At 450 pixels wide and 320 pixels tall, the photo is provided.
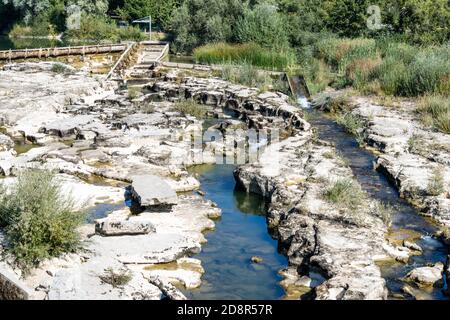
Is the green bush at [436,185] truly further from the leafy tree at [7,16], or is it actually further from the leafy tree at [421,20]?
the leafy tree at [7,16]

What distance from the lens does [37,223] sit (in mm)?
8352

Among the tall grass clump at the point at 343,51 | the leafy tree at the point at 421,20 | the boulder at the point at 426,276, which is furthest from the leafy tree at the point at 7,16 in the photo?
the boulder at the point at 426,276

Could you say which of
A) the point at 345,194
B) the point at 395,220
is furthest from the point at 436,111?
the point at 345,194

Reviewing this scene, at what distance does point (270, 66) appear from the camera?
1050 inches

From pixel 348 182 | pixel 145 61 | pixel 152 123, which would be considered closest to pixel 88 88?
pixel 152 123

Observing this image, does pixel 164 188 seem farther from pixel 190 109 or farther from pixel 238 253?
pixel 190 109

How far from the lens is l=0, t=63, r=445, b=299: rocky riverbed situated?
827cm

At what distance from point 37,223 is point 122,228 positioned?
70.7 inches

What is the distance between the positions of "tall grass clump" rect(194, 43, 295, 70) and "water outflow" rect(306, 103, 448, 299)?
1010 cm

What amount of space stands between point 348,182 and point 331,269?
290cm

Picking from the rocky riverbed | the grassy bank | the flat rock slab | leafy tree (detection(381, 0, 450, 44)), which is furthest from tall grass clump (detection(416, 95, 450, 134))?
leafy tree (detection(381, 0, 450, 44))

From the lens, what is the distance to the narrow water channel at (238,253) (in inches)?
338

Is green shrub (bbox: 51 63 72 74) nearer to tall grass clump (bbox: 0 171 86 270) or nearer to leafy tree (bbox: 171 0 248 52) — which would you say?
leafy tree (bbox: 171 0 248 52)

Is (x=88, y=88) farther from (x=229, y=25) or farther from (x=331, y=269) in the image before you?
(x=331, y=269)
